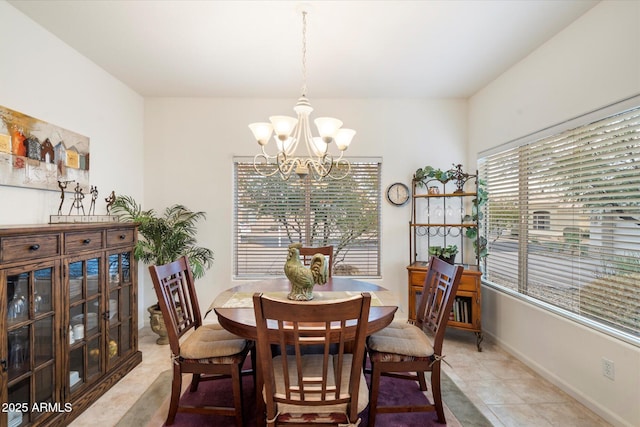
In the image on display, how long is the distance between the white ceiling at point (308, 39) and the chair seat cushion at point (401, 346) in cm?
220

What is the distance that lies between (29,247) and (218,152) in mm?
2222

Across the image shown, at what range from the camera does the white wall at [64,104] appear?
2.11 metres

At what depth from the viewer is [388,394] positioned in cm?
231

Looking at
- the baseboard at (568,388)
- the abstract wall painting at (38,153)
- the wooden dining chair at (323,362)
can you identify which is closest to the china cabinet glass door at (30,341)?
the abstract wall painting at (38,153)

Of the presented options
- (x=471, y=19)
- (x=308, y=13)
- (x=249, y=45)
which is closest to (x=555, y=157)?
(x=471, y=19)

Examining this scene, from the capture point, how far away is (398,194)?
377 cm

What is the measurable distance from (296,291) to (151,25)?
221 cm

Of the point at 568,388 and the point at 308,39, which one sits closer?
the point at 568,388

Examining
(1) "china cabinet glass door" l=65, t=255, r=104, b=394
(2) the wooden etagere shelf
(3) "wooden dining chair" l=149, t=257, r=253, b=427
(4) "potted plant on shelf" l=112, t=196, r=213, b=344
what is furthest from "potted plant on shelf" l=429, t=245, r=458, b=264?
(1) "china cabinet glass door" l=65, t=255, r=104, b=394

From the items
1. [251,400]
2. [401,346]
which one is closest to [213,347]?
[251,400]

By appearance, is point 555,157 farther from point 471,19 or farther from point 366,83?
point 366,83

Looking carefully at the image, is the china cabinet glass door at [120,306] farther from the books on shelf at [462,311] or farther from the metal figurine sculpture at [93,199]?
the books on shelf at [462,311]

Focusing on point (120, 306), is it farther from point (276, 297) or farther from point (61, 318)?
point (276, 297)

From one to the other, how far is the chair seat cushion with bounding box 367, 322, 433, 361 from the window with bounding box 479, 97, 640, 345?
4.03ft
